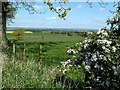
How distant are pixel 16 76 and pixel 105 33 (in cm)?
281

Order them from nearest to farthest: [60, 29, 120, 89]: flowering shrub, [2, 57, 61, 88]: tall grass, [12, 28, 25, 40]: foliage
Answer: [2, 57, 61, 88]: tall grass
[60, 29, 120, 89]: flowering shrub
[12, 28, 25, 40]: foliage

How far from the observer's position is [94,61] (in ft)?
35.4

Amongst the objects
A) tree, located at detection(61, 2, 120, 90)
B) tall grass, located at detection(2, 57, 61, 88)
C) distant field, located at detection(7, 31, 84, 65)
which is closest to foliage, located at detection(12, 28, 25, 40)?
distant field, located at detection(7, 31, 84, 65)

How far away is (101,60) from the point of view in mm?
10711

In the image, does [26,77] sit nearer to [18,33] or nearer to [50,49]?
[50,49]

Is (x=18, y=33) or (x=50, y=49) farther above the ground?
(x=50, y=49)

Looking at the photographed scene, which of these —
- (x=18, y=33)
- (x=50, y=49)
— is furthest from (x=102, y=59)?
(x=18, y=33)

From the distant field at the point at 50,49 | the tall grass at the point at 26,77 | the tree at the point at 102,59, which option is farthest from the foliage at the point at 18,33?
the tree at the point at 102,59

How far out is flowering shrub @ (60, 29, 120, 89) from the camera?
10.6m

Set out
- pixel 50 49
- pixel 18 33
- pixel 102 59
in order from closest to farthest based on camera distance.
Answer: pixel 102 59 → pixel 50 49 → pixel 18 33

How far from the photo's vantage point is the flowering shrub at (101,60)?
10586mm

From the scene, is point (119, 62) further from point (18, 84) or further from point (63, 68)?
point (18, 84)

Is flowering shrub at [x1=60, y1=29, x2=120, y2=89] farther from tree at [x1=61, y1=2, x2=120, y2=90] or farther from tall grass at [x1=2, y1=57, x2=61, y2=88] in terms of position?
tall grass at [x1=2, y1=57, x2=61, y2=88]

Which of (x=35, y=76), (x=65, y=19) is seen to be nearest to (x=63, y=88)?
(x=35, y=76)
